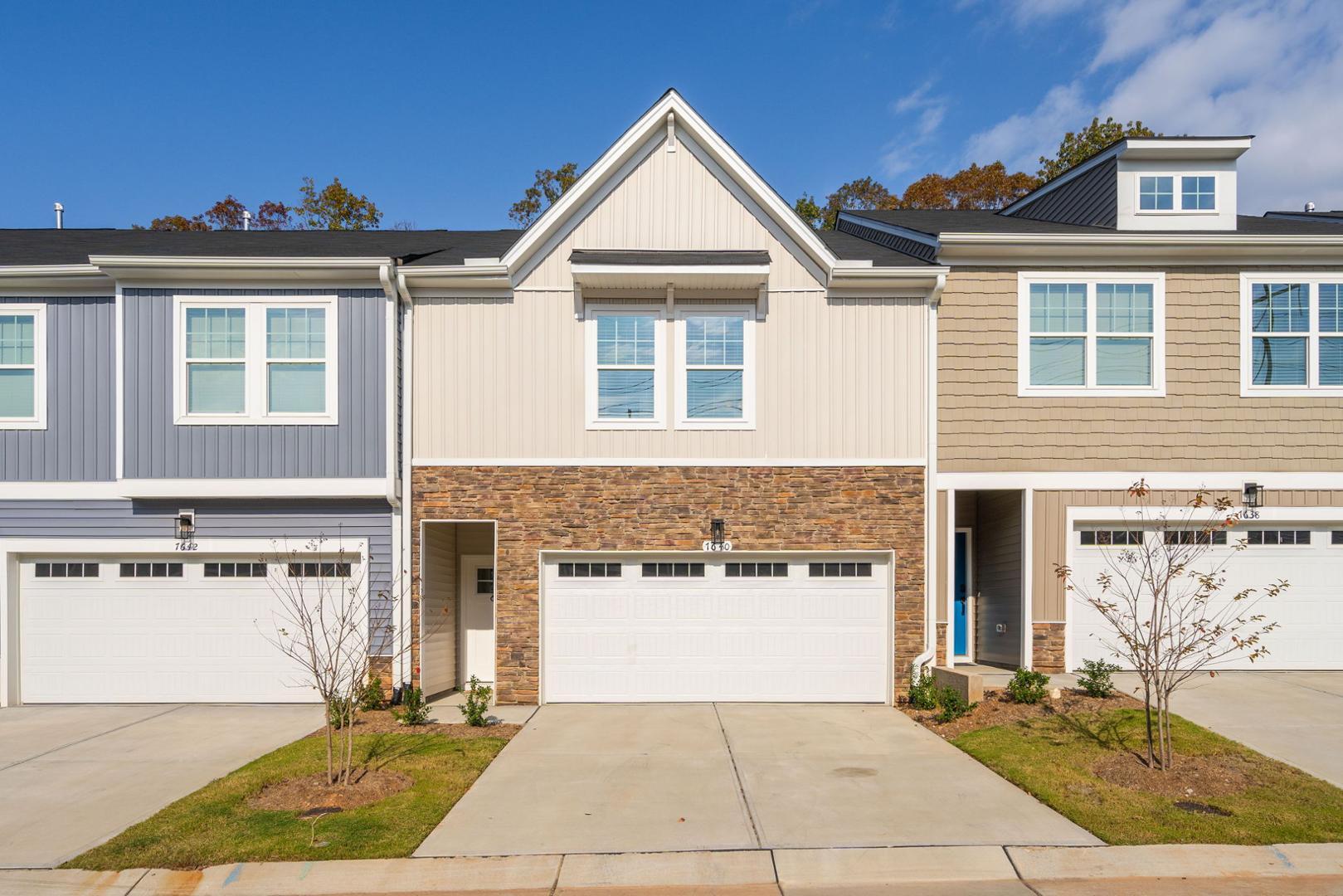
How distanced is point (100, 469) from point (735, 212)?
372 inches

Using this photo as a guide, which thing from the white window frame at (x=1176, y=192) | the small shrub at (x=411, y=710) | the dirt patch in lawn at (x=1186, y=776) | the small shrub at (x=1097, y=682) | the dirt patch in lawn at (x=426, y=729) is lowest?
the dirt patch in lawn at (x=426, y=729)

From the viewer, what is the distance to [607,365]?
13094 millimetres

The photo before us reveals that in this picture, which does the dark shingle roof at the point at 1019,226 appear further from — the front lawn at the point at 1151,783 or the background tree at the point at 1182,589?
the front lawn at the point at 1151,783

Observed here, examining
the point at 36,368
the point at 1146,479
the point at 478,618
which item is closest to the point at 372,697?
the point at 478,618

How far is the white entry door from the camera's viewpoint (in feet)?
47.2

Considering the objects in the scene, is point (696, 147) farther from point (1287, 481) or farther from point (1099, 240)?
point (1287, 481)

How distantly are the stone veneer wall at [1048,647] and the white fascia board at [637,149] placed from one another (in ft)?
19.7

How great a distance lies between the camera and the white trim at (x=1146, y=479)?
13.4m

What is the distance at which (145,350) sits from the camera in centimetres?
1257

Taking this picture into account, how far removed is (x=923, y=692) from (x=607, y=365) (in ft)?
20.0

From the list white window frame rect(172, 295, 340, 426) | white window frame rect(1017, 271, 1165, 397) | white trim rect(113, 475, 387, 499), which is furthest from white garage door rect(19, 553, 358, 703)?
white window frame rect(1017, 271, 1165, 397)

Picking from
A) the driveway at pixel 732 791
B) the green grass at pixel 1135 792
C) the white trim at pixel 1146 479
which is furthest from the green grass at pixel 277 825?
the white trim at pixel 1146 479

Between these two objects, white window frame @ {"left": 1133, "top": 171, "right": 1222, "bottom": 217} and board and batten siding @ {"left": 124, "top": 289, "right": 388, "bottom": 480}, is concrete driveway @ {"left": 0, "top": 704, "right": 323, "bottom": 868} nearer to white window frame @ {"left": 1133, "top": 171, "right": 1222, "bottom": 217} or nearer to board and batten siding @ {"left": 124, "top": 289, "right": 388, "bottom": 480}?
board and batten siding @ {"left": 124, "top": 289, "right": 388, "bottom": 480}

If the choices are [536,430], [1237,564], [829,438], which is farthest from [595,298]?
[1237,564]
